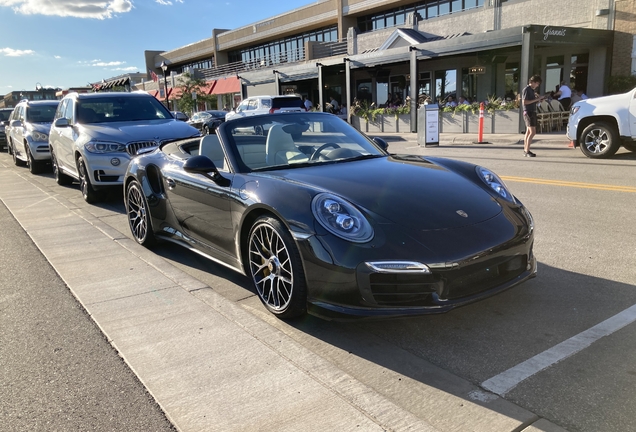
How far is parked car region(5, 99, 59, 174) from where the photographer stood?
12.6 metres

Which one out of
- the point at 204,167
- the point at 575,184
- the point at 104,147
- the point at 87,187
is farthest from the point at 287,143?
the point at 575,184

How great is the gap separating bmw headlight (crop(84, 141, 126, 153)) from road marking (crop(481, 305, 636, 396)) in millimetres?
6990

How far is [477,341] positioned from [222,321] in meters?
1.71

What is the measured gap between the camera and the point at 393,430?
7.60ft

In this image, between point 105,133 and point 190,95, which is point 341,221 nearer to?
point 105,133

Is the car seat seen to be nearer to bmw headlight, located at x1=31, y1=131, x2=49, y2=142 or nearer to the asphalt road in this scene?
the asphalt road

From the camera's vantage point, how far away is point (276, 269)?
11.6 ft

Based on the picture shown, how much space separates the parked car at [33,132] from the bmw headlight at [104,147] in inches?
210

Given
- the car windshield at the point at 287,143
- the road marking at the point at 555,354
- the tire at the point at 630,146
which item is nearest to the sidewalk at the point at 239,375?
the road marking at the point at 555,354

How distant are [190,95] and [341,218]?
4239cm

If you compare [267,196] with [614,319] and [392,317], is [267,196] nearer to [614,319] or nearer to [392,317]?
[392,317]

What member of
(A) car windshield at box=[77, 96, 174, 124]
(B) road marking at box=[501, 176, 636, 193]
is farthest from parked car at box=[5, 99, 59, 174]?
(B) road marking at box=[501, 176, 636, 193]

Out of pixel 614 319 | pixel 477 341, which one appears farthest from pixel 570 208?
pixel 477 341

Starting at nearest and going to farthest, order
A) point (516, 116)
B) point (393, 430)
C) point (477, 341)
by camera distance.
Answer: point (393, 430)
point (477, 341)
point (516, 116)
